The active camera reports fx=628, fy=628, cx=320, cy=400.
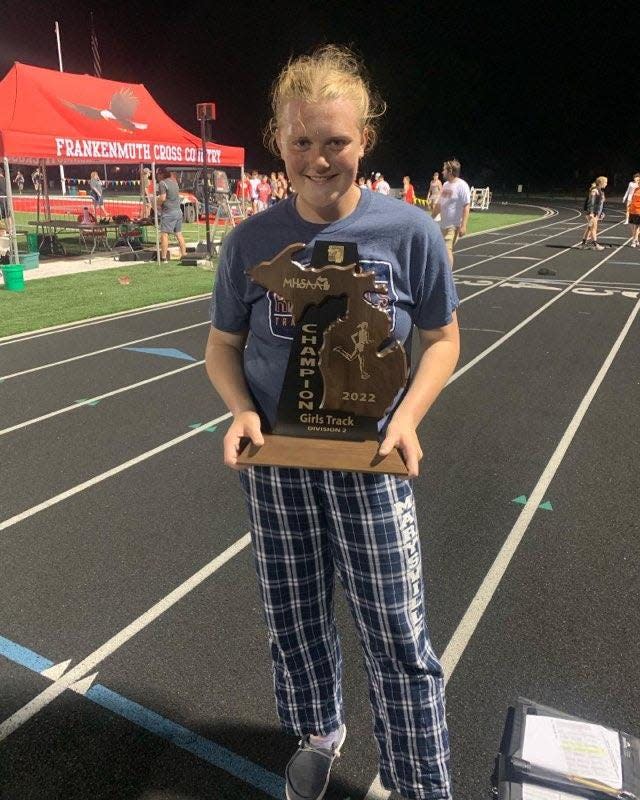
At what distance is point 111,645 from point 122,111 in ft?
43.4

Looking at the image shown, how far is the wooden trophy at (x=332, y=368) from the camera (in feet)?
4.70

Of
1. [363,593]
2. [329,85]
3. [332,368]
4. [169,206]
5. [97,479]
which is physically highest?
[169,206]

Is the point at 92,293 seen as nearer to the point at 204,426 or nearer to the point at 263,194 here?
the point at 204,426

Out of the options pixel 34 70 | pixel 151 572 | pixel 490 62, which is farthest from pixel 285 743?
pixel 490 62

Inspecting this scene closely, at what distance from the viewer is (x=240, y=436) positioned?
4.97ft

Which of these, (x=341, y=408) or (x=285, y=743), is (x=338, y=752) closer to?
(x=285, y=743)

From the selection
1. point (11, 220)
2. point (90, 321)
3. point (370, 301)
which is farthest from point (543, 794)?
point (11, 220)

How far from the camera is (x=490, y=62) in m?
52.5

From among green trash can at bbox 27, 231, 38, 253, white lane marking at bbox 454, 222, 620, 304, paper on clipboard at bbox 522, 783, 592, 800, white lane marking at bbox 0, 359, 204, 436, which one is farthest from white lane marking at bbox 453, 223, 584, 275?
paper on clipboard at bbox 522, 783, 592, 800

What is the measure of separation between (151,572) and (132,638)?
45cm

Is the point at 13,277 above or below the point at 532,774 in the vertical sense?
above

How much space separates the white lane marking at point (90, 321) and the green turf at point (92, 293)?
147 millimetres

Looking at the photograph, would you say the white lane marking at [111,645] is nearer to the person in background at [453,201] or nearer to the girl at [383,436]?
the girl at [383,436]

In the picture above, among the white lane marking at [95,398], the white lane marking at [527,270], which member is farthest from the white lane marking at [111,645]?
the white lane marking at [527,270]
